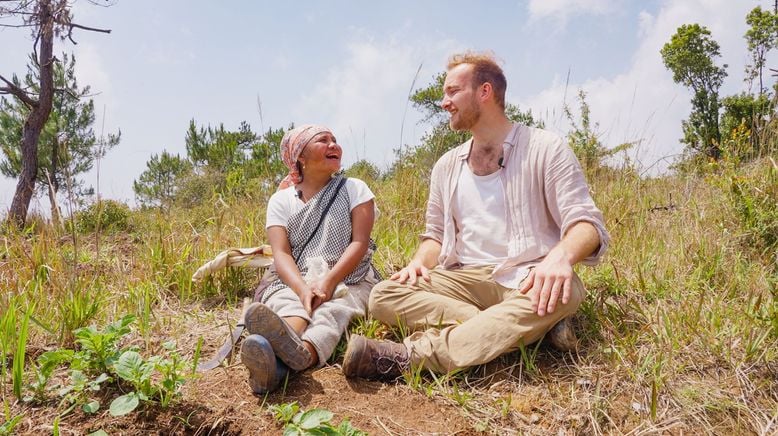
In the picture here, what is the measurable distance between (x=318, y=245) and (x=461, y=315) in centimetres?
89

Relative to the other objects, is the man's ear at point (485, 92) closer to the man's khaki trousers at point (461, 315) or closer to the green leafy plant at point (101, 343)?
the man's khaki trousers at point (461, 315)

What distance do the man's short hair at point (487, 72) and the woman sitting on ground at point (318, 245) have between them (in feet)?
2.76

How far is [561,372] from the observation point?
86.5 inches

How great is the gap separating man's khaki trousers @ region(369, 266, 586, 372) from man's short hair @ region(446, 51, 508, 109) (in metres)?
0.93

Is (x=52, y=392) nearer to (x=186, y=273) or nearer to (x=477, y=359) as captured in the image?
(x=186, y=273)

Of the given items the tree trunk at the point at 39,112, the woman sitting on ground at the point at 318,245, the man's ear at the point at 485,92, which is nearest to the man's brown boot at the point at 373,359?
the woman sitting on ground at the point at 318,245

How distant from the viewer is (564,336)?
221cm

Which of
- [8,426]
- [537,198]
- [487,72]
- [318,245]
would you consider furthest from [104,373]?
[487,72]

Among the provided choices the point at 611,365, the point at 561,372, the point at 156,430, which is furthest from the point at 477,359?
the point at 156,430

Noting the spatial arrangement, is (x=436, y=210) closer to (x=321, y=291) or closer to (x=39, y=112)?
(x=321, y=291)

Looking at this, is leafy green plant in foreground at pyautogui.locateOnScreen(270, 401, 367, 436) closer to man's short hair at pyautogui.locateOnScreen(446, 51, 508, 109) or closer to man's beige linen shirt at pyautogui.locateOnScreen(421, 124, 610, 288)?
man's beige linen shirt at pyautogui.locateOnScreen(421, 124, 610, 288)

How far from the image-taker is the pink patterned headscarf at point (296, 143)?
2910 millimetres

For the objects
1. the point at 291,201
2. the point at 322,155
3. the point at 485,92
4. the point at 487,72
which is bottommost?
the point at 291,201

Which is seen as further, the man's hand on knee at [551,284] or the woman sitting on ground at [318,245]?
the woman sitting on ground at [318,245]
